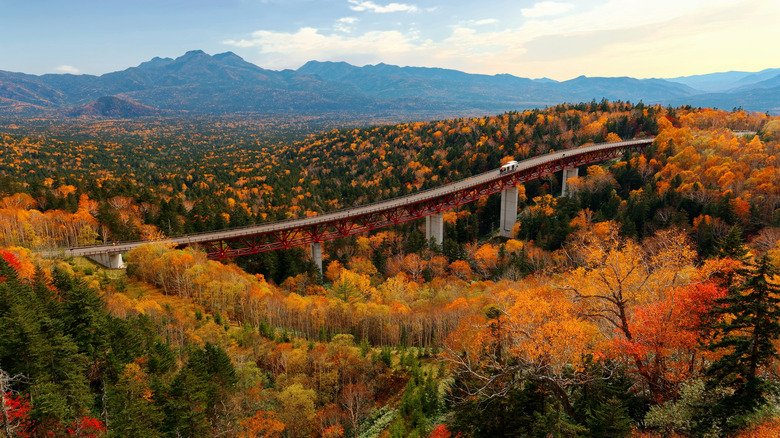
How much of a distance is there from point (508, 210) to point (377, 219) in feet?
112

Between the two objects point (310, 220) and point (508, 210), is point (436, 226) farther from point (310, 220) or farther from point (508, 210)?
point (310, 220)

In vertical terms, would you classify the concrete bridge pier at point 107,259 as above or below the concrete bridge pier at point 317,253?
above

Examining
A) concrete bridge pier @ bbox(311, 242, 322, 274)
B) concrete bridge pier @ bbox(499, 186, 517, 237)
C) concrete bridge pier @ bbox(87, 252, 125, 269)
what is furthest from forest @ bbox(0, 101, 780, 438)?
concrete bridge pier @ bbox(87, 252, 125, 269)

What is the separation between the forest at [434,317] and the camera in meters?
18.9

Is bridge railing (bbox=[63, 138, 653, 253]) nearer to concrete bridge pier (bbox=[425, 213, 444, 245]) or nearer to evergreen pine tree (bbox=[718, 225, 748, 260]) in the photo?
concrete bridge pier (bbox=[425, 213, 444, 245])

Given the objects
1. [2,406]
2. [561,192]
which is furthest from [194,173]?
[2,406]

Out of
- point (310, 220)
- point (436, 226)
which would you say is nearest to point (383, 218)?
point (436, 226)

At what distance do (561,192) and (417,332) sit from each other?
7375cm

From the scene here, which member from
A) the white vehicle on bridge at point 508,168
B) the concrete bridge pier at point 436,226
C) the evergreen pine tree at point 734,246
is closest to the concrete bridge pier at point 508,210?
the white vehicle on bridge at point 508,168

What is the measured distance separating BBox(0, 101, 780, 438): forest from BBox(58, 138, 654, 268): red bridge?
11.6ft

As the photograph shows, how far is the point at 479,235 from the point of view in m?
99.2

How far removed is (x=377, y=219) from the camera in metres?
77.8

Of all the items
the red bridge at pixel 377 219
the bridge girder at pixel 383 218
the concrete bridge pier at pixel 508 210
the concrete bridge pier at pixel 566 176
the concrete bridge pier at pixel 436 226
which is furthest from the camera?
the concrete bridge pier at pixel 566 176

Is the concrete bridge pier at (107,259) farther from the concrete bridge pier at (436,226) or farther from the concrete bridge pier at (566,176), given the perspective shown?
the concrete bridge pier at (566,176)
